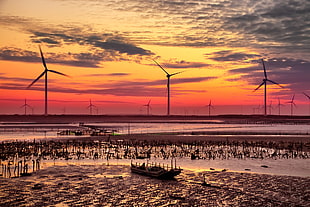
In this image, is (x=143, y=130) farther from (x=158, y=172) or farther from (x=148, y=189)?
(x=148, y=189)

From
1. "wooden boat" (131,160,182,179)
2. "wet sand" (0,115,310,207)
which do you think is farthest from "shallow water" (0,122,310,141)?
"wooden boat" (131,160,182,179)

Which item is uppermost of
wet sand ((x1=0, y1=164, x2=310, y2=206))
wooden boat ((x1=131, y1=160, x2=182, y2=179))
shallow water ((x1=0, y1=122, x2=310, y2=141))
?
shallow water ((x1=0, y1=122, x2=310, y2=141))

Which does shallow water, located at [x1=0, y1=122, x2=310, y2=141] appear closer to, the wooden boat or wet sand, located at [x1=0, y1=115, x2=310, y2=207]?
wet sand, located at [x1=0, y1=115, x2=310, y2=207]

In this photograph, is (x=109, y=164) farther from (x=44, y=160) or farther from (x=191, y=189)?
(x=191, y=189)

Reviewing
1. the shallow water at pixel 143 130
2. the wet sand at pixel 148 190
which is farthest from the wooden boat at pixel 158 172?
the shallow water at pixel 143 130

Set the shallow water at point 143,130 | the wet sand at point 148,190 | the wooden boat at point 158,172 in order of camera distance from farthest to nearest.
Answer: the shallow water at point 143,130 < the wooden boat at point 158,172 < the wet sand at point 148,190

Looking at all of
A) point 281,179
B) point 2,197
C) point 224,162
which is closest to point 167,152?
point 224,162

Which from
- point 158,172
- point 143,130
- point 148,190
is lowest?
point 148,190

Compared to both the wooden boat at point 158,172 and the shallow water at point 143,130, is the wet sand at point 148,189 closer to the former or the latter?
the wooden boat at point 158,172

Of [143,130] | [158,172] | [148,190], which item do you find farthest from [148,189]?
[143,130]
